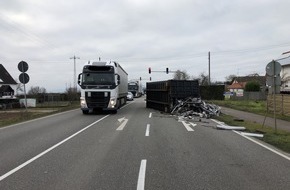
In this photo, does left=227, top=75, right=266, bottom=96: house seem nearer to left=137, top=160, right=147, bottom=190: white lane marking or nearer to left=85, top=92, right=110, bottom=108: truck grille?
left=85, top=92, right=110, bottom=108: truck grille

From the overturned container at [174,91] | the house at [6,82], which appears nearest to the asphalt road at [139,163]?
the overturned container at [174,91]

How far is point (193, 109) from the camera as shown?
2870cm

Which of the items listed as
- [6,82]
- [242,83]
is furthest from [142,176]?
[242,83]

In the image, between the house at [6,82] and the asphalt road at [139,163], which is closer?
the asphalt road at [139,163]

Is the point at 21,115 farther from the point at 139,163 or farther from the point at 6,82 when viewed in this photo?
the point at 6,82

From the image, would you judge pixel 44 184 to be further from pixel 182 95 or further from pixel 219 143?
pixel 182 95

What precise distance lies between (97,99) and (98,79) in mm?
1484

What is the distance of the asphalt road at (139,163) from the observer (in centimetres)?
722

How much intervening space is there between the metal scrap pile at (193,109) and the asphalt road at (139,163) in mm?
12903

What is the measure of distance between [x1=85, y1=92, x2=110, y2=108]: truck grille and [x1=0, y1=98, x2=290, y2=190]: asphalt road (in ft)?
46.0

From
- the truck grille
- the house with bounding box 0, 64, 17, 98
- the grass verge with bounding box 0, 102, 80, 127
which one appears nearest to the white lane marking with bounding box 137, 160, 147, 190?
the grass verge with bounding box 0, 102, 80, 127

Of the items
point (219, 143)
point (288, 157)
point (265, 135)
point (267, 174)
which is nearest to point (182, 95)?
point (265, 135)

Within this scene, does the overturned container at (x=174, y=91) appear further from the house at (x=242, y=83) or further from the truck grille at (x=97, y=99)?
the house at (x=242, y=83)

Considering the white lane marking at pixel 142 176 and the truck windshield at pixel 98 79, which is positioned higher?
the truck windshield at pixel 98 79
